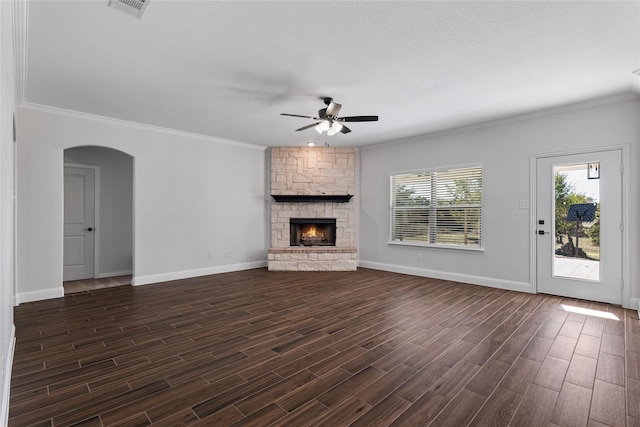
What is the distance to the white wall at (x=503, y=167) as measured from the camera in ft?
13.5

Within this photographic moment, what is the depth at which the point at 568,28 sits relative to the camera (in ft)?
8.43

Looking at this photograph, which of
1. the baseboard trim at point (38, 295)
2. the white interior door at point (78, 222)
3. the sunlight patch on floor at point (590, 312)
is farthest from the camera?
the white interior door at point (78, 222)

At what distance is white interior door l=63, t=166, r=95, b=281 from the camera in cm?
577

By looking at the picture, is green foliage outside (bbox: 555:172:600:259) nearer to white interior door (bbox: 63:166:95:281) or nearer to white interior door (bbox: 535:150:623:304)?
white interior door (bbox: 535:150:623:304)

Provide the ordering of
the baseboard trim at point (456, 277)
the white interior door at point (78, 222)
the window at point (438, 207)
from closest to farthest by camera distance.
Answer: the baseboard trim at point (456, 277) < the window at point (438, 207) < the white interior door at point (78, 222)

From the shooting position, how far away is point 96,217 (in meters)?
6.07

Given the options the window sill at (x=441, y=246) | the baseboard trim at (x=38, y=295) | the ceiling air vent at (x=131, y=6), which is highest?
the ceiling air vent at (x=131, y=6)

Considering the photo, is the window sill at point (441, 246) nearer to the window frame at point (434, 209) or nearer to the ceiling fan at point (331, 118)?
the window frame at point (434, 209)

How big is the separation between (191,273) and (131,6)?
4.66 meters

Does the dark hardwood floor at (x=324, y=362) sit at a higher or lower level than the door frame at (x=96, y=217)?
lower

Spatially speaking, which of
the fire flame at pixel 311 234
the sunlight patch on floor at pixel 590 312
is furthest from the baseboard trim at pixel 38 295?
the sunlight patch on floor at pixel 590 312

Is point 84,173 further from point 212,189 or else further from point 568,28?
point 568,28

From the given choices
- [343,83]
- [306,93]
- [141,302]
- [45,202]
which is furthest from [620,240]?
[45,202]

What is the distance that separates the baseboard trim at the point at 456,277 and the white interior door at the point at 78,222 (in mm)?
5552
